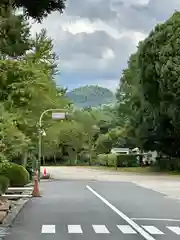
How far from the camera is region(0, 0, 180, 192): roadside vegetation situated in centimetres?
1478

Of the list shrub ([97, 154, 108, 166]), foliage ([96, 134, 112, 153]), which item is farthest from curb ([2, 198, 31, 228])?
foliage ([96, 134, 112, 153])

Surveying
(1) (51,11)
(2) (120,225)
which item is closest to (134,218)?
(2) (120,225)

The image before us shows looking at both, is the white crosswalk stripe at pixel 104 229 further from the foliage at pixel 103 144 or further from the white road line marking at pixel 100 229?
the foliage at pixel 103 144

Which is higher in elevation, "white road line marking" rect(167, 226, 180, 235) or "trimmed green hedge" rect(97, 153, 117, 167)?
"trimmed green hedge" rect(97, 153, 117, 167)

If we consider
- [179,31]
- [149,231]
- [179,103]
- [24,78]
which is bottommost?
[149,231]

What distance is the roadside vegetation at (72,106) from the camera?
1478 centimetres

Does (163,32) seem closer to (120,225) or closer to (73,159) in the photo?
(120,225)

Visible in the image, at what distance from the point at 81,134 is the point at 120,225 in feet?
315

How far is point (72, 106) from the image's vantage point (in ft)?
244

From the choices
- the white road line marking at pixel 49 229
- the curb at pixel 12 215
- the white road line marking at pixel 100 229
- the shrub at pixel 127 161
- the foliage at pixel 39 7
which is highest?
the foliage at pixel 39 7

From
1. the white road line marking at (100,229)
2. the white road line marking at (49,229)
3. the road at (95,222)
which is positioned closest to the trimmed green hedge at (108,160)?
the road at (95,222)

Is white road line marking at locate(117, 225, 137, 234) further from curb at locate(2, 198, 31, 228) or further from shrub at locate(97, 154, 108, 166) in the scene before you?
shrub at locate(97, 154, 108, 166)

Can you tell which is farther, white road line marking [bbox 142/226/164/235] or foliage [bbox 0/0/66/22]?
white road line marking [bbox 142/226/164/235]

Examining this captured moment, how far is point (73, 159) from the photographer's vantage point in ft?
375
